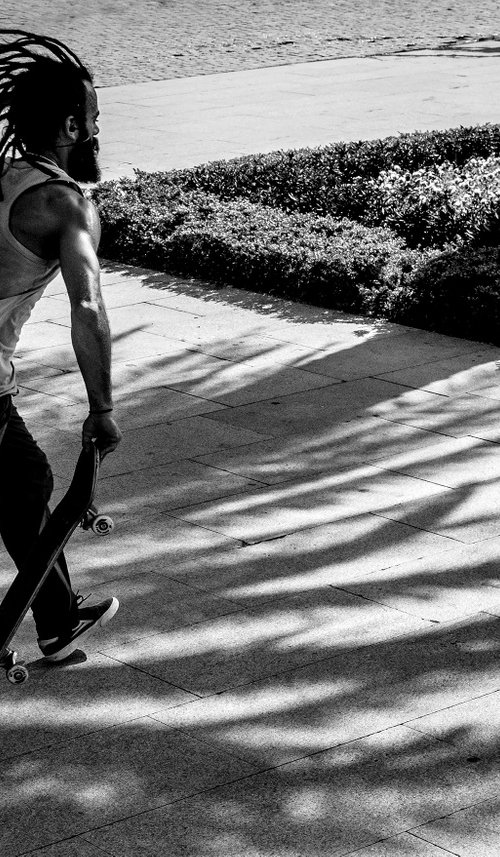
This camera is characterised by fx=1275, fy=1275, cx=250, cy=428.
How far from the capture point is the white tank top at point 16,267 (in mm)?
3859

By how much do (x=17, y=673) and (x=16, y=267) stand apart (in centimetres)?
131

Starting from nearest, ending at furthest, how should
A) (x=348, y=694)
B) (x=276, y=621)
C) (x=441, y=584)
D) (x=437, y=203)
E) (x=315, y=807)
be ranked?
(x=315, y=807)
(x=348, y=694)
(x=276, y=621)
(x=441, y=584)
(x=437, y=203)

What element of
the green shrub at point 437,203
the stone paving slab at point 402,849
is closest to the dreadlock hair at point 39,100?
the stone paving slab at point 402,849

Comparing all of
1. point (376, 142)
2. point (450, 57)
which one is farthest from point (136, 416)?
point (450, 57)

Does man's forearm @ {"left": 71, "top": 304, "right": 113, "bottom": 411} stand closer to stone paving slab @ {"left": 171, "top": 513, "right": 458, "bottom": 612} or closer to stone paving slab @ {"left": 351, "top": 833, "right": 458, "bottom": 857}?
stone paving slab @ {"left": 171, "top": 513, "right": 458, "bottom": 612}

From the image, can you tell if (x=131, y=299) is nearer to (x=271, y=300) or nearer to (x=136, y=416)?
(x=271, y=300)

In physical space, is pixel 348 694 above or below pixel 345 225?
below

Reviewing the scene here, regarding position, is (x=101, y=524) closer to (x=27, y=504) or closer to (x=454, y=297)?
(x=27, y=504)

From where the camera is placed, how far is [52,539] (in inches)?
153

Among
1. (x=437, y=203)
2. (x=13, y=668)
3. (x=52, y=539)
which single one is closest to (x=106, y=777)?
(x=13, y=668)

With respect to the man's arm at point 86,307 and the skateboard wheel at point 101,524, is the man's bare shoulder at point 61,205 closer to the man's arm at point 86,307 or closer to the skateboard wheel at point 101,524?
the man's arm at point 86,307

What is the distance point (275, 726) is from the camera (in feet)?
13.2

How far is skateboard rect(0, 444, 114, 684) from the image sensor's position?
152 inches

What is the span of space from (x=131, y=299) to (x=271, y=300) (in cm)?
109
